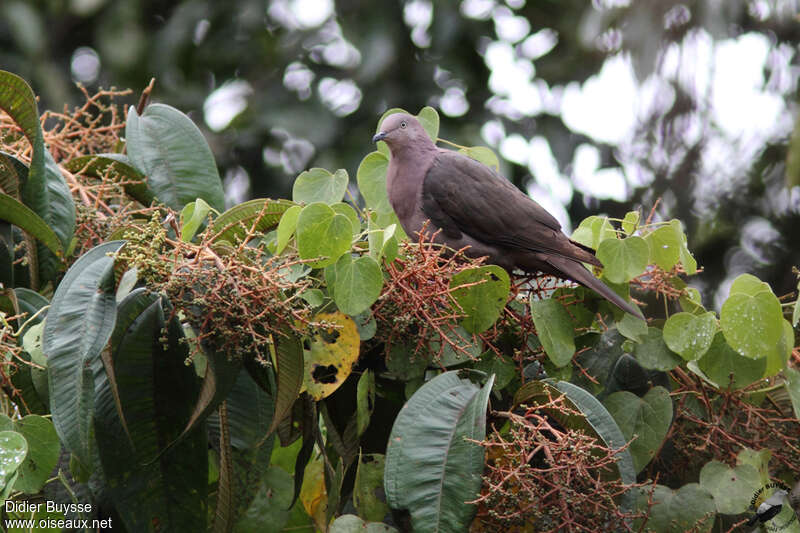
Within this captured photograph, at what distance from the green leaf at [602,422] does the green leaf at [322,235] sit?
16.9 inches

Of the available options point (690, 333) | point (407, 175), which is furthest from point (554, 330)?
point (407, 175)

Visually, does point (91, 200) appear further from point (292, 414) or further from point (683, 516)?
point (683, 516)

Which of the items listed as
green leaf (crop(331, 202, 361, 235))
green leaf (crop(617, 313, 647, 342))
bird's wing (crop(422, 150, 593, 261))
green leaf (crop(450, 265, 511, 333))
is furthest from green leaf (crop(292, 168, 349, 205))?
bird's wing (crop(422, 150, 593, 261))

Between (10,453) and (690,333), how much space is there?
1201mm

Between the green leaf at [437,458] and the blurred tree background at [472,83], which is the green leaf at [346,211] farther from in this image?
the blurred tree background at [472,83]

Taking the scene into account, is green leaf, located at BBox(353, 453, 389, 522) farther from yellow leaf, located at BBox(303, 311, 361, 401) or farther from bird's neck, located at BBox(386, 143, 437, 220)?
bird's neck, located at BBox(386, 143, 437, 220)

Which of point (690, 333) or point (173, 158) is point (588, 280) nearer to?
point (690, 333)

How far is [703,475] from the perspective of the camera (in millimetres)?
1729

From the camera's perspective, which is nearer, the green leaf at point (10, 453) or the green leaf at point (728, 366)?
the green leaf at point (10, 453)

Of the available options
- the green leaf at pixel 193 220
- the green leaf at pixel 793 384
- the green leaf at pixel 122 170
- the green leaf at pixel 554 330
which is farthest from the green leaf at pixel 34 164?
the green leaf at pixel 793 384

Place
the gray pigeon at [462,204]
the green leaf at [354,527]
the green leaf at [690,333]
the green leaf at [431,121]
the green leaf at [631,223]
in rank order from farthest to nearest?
the gray pigeon at [462,204]
the green leaf at [431,121]
the green leaf at [631,223]
the green leaf at [690,333]
the green leaf at [354,527]

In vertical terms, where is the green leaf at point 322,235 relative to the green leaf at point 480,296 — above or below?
above

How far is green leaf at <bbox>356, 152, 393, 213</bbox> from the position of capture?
2262 mm

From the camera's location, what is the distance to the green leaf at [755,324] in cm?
168
